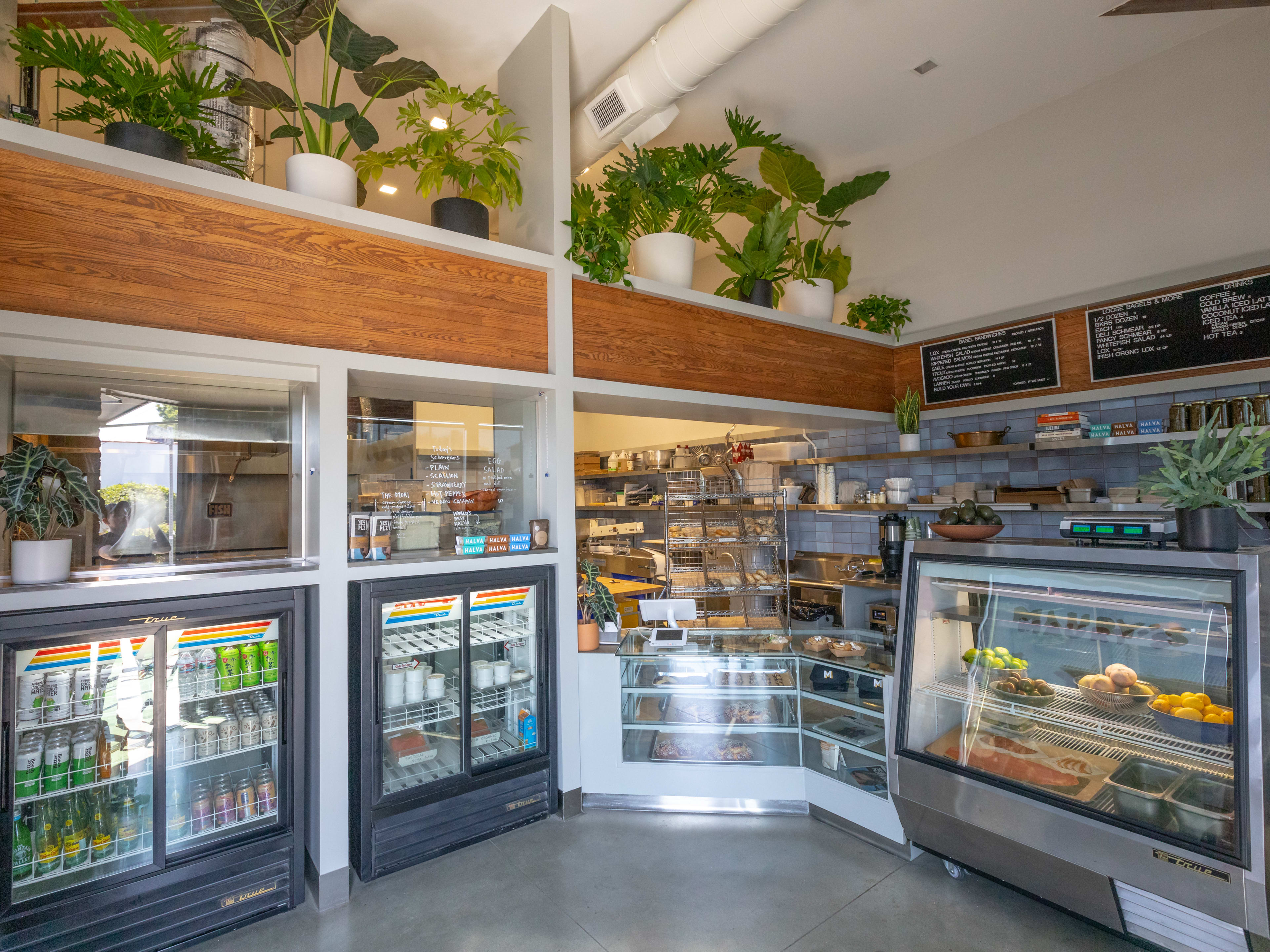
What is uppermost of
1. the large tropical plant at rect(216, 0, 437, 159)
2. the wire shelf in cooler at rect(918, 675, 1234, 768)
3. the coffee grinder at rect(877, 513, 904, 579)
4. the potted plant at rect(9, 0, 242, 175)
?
the large tropical plant at rect(216, 0, 437, 159)

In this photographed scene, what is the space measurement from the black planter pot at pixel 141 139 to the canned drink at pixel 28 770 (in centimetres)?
216

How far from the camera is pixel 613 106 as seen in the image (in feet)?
12.3

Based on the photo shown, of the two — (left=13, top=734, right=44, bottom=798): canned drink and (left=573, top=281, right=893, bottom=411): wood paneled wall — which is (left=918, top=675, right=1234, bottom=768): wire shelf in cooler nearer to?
(left=573, top=281, right=893, bottom=411): wood paneled wall

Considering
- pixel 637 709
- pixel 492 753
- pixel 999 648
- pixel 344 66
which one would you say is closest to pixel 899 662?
pixel 999 648

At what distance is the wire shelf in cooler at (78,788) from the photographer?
7.00 feet

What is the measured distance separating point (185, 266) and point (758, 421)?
364cm

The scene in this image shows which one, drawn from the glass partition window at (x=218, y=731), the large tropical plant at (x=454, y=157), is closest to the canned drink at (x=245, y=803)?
the glass partition window at (x=218, y=731)

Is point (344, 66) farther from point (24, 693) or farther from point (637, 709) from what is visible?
point (637, 709)

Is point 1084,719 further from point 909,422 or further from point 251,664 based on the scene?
point 251,664

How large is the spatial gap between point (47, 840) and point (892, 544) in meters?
4.70

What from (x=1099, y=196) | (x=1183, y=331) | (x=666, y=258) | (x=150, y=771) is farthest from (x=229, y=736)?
(x=1099, y=196)

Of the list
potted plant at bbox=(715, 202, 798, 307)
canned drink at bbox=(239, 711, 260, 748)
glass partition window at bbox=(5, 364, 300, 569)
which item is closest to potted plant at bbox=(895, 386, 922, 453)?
potted plant at bbox=(715, 202, 798, 307)

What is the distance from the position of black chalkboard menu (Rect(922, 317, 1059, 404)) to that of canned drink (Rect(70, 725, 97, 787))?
210 inches

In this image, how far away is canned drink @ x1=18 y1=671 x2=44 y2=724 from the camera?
2.15 meters
